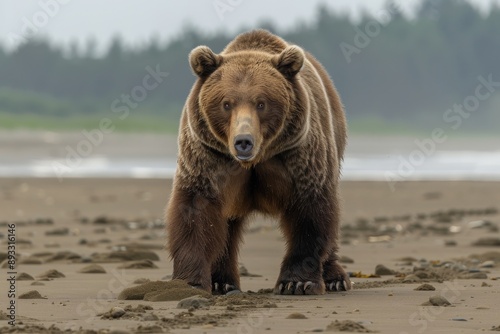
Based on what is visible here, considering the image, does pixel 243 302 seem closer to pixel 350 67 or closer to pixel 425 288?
pixel 425 288

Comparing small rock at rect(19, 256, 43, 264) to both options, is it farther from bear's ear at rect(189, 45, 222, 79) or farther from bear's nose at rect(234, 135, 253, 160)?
bear's nose at rect(234, 135, 253, 160)

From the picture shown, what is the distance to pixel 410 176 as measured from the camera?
Result: 23625 millimetres

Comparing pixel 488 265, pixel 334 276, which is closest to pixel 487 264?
pixel 488 265

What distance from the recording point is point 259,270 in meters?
9.02

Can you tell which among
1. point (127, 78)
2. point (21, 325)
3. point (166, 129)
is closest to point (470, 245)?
point (21, 325)

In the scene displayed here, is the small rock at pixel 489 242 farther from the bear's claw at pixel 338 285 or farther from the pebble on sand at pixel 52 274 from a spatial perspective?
the pebble on sand at pixel 52 274

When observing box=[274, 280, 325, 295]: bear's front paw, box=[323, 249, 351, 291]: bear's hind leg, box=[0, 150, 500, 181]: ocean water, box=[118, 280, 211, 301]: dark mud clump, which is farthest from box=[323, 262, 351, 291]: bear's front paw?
box=[0, 150, 500, 181]: ocean water

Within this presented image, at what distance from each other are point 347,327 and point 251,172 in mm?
2184

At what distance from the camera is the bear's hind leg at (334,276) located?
25.5 ft

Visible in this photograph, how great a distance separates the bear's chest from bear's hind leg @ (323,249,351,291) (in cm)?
67

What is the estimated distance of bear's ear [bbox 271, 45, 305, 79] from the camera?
724cm

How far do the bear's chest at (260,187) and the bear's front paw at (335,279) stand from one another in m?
0.74

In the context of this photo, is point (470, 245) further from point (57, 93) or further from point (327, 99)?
point (57, 93)

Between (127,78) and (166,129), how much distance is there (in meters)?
8.56
